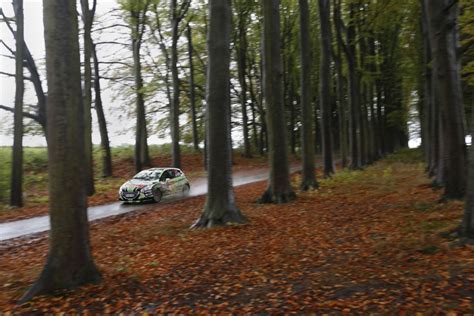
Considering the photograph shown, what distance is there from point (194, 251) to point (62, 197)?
3.39 metres

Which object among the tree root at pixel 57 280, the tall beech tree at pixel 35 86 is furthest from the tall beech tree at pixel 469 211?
the tall beech tree at pixel 35 86

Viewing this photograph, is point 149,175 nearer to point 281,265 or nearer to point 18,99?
point 18,99

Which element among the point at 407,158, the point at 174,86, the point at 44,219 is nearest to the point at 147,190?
the point at 44,219

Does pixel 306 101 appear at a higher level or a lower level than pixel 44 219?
higher

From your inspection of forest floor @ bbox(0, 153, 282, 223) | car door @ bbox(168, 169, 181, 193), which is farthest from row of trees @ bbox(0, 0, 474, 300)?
car door @ bbox(168, 169, 181, 193)

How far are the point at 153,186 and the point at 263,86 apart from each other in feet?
21.6

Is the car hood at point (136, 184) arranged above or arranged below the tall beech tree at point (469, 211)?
above

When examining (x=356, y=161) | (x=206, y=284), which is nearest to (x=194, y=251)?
(x=206, y=284)

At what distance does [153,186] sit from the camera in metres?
19.3

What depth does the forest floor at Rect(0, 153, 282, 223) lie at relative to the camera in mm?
17656

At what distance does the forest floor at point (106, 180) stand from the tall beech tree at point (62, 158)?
10243 millimetres

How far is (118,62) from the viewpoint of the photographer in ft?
98.0

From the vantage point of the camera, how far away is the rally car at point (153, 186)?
62.3 feet

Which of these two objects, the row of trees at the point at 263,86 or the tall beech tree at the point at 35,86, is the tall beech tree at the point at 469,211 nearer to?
the row of trees at the point at 263,86
